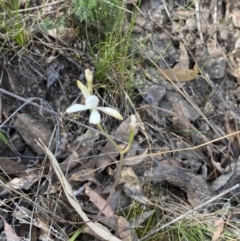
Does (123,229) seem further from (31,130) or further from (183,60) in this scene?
(183,60)

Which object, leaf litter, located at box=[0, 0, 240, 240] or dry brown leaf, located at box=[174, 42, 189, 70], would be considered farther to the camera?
dry brown leaf, located at box=[174, 42, 189, 70]

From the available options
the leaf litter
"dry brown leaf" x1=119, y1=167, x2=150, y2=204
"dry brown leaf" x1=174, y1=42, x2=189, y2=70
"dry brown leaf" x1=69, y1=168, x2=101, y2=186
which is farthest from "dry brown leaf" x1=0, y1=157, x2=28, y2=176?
"dry brown leaf" x1=174, y1=42, x2=189, y2=70

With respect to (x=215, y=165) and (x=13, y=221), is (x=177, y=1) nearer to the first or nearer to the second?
(x=215, y=165)

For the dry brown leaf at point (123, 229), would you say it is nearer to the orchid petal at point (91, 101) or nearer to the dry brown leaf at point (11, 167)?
the dry brown leaf at point (11, 167)

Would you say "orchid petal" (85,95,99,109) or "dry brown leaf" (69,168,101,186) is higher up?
"orchid petal" (85,95,99,109)

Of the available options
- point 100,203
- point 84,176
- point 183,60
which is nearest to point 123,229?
point 100,203

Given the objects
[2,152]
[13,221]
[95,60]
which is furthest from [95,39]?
[13,221]

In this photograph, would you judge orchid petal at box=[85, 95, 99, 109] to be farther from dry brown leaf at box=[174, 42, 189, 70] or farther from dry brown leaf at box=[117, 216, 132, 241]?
dry brown leaf at box=[174, 42, 189, 70]
